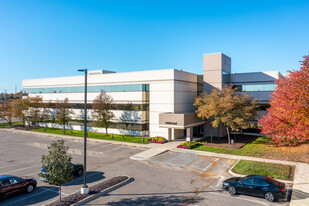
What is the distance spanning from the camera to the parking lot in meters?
14.4

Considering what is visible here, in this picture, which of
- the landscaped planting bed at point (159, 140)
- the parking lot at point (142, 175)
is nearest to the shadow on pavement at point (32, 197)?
the parking lot at point (142, 175)

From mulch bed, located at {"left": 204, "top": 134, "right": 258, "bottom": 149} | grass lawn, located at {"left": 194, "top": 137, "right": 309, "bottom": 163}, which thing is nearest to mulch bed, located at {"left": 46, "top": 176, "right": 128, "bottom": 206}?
grass lawn, located at {"left": 194, "top": 137, "right": 309, "bottom": 163}

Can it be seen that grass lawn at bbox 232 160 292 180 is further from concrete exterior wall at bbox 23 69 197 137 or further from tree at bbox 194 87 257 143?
concrete exterior wall at bbox 23 69 197 137

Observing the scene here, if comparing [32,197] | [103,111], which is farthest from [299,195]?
[103,111]

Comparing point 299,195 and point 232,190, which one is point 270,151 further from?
point 232,190

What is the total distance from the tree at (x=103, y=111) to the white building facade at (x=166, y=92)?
1.92 metres

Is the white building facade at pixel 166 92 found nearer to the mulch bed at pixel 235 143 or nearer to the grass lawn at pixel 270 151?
the mulch bed at pixel 235 143

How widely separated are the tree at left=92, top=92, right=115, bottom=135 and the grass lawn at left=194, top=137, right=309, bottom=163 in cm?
1726

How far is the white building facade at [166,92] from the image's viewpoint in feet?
116

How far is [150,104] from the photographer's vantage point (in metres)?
37.9

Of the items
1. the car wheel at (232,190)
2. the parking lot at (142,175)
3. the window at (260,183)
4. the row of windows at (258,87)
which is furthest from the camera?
the row of windows at (258,87)

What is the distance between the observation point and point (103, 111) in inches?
1506

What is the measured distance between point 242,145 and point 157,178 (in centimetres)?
1758

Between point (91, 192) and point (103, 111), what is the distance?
2404 cm
